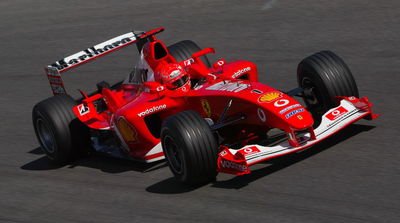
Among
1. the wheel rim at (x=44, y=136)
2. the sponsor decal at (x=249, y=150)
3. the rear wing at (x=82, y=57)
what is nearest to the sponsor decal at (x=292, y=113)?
the sponsor decal at (x=249, y=150)

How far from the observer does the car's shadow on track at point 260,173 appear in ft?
26.7

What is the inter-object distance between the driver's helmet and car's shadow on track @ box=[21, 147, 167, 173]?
1.03m

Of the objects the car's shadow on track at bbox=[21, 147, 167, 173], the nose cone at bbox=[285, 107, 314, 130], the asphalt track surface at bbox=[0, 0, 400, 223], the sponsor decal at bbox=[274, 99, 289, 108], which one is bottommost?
the car's shadow on track at bbox=[21, 147, 167, 173]

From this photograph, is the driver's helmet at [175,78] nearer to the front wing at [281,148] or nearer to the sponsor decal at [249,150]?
the front wing at [281,148]

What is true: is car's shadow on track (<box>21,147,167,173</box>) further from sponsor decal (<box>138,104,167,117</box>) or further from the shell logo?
the shell logo

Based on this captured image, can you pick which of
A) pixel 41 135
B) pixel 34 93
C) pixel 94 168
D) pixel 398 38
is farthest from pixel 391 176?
pixel 34 93

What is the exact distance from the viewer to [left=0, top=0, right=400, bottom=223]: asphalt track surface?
24.7ft

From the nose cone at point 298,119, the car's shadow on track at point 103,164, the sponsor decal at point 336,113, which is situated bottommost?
the car's shadow on track at point 103,164

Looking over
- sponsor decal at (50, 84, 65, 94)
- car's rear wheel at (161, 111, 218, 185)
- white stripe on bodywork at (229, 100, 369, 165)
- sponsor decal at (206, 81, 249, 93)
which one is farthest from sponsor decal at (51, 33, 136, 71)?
white stripe on bodywork at (229, 100, 369, 165)

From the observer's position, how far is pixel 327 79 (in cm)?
895

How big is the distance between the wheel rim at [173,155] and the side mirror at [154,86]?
1.20 m

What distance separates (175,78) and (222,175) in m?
1.64

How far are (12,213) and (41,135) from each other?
1.83 meters

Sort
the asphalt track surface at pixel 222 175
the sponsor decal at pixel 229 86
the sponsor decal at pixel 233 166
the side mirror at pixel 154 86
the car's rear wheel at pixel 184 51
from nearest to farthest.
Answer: the asphalt track surface at pixel 222 175
the sponsor decal at pixel 233 166
the sponsor decal at pixel 229 86
the side mirror at pixel 154 86
the car's rear wheel at pixel 184 51
